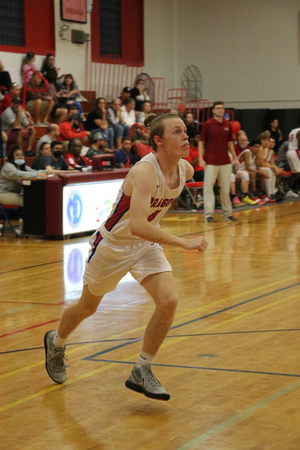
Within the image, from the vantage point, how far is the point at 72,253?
10969mm

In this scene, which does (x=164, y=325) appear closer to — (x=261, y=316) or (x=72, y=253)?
(x=261, y=316)

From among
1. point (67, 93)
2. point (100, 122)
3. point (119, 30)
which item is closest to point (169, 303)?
point (100, 122)

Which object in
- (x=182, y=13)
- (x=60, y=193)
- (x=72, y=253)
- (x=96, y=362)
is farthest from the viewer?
(x=182, y=13)

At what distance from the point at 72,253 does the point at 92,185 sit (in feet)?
6.56

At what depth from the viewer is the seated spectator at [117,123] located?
18.5 meters

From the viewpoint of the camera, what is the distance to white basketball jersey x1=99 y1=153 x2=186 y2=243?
4.64m

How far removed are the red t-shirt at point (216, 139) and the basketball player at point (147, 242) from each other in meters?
9.01

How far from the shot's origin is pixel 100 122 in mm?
18078

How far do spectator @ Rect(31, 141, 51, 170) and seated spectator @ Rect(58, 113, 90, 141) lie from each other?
332 cm

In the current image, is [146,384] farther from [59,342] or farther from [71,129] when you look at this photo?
[71,129]

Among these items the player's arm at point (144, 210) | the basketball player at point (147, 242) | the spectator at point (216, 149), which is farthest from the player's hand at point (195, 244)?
the spectator at point (216, 149)

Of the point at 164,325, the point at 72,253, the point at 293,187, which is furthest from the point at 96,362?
the point at 293,187

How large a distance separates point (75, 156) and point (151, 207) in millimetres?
10512

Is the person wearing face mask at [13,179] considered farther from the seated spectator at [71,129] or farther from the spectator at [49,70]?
the spectator at [49,70]
